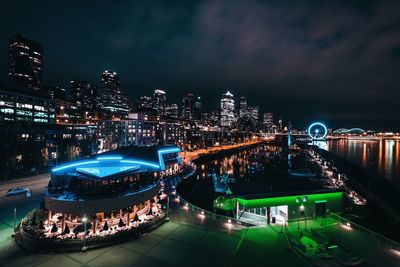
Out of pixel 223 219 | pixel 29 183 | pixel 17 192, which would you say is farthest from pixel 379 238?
pixel 29 183

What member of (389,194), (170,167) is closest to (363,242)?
(170,167)

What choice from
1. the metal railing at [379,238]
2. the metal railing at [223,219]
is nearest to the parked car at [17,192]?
the metal railing at [223,219]

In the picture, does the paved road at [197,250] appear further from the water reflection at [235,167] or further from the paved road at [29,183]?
the water reflection at [235,167]

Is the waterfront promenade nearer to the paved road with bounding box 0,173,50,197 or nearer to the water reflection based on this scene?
the paved road with bounding box 0,173,50,197

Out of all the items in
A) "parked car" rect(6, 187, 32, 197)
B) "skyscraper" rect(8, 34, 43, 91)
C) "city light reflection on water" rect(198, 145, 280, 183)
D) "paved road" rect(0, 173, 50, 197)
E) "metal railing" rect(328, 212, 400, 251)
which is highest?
"skyscraper" rect(8, 34, 43, 91)

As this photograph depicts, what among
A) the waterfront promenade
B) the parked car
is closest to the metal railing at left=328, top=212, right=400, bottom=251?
the waterfront promenade

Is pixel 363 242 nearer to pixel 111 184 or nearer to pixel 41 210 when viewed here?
pixel 111 184

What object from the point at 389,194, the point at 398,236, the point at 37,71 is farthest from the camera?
the point at 37,71
